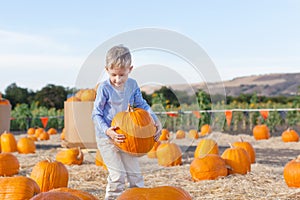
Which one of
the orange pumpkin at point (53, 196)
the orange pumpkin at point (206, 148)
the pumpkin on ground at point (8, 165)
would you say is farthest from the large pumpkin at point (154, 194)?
the orange pumpkin at point (206, 148)

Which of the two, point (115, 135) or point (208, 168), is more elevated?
point (115, 135)

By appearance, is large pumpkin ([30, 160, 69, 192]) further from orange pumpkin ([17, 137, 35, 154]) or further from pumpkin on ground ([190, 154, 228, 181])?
orange pumpkin ([17, 137, 35, 154])

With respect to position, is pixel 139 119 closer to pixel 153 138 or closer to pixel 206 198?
pixel 153 138

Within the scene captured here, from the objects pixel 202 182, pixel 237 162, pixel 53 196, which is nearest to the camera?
pixel 53 196

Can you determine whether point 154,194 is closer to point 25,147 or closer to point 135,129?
point 135,129

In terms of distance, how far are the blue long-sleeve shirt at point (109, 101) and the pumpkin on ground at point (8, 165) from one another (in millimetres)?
2709

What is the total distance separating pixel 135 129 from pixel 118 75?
51cm

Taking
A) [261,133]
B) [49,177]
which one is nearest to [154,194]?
[49,177]

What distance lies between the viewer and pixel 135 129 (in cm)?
366

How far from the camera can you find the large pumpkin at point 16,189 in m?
3.31

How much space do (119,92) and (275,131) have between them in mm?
15777

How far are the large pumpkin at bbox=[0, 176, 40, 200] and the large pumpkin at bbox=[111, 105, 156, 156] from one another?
2.76 feet

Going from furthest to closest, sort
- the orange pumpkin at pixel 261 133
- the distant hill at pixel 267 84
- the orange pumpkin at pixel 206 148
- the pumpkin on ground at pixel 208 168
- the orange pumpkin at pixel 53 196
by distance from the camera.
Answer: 1. the distant hill at pixel 267 84
2. the orange pumpkin at pixel 261 133
3. the orange pumpkin at pixel 206 148
4. the pumpkin on ground at pixel 208 168
5. the orange pumpkin at pixel 53 196

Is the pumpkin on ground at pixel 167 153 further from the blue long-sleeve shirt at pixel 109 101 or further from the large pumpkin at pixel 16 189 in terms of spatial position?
the large pumpkin at pixel 16 189
